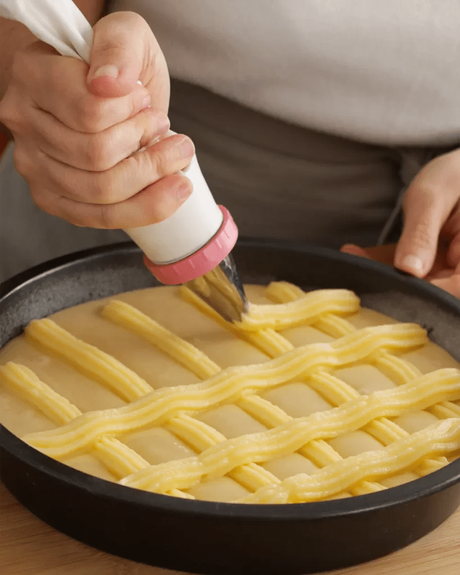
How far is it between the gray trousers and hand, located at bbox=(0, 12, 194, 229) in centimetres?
49

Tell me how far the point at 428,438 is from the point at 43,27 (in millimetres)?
612

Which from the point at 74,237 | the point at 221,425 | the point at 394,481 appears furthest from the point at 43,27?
the point at 74,237

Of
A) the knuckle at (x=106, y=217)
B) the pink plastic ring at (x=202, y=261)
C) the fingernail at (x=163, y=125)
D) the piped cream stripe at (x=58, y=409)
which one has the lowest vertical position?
the piped cream stripe at (x=58, y=409)

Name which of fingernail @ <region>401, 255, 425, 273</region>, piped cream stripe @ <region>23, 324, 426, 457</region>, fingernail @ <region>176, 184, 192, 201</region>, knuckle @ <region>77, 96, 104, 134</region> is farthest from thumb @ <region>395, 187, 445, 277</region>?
knuckle @ <region>77, 96, 104, 134</region>

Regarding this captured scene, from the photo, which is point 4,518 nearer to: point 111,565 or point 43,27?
point 111,565

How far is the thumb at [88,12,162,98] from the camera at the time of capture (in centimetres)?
74

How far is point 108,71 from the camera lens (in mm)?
739

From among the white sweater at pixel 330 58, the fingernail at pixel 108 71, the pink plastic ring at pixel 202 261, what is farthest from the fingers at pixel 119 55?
the white sweater at pixel 330 58

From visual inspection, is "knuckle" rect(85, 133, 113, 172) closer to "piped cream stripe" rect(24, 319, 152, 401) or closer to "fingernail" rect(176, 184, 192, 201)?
"fingernail" rect(176, 184, 192, 201)

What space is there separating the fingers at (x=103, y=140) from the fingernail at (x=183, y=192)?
0.06 metres

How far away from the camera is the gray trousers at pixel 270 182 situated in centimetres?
137

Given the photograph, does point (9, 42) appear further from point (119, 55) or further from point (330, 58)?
point (330, 58)

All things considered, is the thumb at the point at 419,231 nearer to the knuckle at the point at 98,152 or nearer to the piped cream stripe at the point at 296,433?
the piped cream stripe at the point at 296,433

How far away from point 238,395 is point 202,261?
0.59ft
